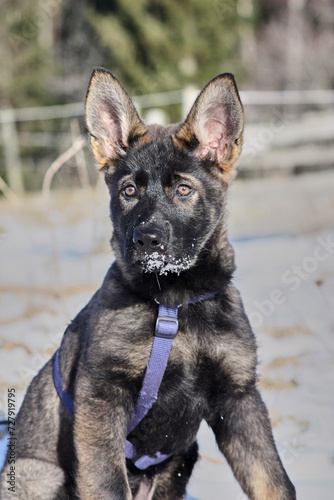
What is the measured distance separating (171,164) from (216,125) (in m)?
0.35

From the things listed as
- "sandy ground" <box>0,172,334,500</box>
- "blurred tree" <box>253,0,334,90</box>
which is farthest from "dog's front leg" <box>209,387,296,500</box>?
"blurred tree" <box>253,0,334,90</box>

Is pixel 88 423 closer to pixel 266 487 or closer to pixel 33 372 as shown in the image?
pixel 266 487

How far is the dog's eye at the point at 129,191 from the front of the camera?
2.99 metres

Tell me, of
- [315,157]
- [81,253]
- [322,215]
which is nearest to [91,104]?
[81,253]

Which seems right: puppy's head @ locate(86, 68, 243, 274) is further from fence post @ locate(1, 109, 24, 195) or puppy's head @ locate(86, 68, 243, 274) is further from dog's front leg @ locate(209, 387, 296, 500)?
fence post @ locate(1, 109, 24, 195)

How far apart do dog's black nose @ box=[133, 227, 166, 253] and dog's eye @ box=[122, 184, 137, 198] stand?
1.27 ft

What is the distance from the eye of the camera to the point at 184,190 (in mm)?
2961

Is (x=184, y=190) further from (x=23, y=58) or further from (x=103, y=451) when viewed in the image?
(x=23, y=58)

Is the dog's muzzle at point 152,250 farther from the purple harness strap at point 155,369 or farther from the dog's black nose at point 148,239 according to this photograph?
the purple harness strap at point 155,369

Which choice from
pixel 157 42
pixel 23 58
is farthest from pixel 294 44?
pixel 23 58

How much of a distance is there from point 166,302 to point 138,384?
41 centimetres

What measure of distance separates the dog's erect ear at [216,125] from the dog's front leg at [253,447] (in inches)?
48.5

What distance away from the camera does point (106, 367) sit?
2588 millimetres

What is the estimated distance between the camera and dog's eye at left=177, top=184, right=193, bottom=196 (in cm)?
295
